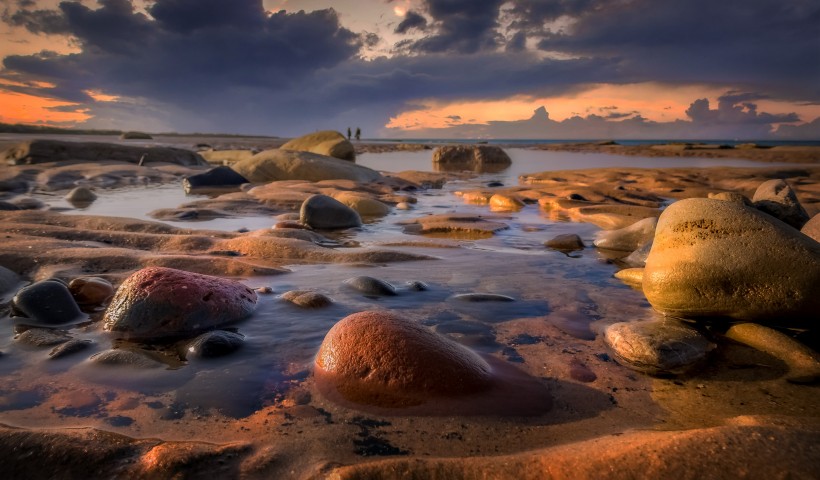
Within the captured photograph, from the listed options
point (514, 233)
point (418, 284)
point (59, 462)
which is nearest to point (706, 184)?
point (514, 233)

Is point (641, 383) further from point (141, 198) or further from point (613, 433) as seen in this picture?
point (141, 198)

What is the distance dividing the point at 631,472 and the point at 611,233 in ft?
11.5

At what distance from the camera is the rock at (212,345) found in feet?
6.19

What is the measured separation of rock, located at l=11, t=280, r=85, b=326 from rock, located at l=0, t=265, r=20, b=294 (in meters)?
0.40

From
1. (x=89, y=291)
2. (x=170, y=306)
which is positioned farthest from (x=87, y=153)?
(x=170, y=306)

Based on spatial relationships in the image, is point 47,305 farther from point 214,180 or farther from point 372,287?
point 214,180

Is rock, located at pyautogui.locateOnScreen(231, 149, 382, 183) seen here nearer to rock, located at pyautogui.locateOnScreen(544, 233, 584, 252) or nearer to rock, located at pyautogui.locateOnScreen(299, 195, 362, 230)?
rock, located at pyautogui.locateOnScreen(299, 195, 362, 230)

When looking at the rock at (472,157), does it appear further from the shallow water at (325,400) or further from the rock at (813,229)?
the shallow water at (325,400)

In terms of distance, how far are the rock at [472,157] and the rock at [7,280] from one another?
55.9 feet

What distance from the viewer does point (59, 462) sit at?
1.21 m

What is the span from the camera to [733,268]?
2.20m

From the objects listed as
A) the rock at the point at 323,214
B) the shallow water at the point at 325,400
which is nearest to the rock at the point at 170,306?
the shallow water at the point at 325,400

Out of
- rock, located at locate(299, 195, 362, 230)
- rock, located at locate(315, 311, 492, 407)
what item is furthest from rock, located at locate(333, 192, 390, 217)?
rock, located at locate(315, 311, 492, 407)

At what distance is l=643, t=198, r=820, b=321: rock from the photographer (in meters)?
2.11
